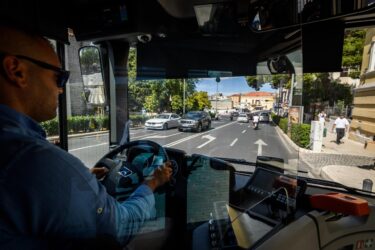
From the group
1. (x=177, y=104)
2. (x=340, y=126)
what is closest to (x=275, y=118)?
(x=177, y=104)

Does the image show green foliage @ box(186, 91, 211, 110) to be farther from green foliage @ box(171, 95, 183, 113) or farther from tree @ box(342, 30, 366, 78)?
Answer: tree @ box(342, 30, 366, 78)

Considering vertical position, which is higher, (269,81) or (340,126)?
(269,81)

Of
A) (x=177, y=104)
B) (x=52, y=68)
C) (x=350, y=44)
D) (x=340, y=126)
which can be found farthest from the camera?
(x=340, y=126)

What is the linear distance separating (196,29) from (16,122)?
115cm

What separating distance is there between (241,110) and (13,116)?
954 mm

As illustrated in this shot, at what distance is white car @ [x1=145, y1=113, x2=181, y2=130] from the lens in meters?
1.62

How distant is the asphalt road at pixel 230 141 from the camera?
52.5 inches

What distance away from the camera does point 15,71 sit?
0.88 m

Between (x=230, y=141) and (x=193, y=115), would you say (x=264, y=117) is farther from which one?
(x=193, y=115)

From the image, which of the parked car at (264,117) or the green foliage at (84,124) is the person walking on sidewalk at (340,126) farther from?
the parked car at (264,117)

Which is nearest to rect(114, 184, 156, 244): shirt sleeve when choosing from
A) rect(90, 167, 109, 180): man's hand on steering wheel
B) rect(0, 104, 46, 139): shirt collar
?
rect(0, 104, 46, 139): shirt collar

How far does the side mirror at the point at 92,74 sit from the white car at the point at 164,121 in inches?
21.7

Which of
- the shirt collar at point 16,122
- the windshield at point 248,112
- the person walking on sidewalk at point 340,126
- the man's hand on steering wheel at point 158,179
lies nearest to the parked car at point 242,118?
the windshield at point 248,112

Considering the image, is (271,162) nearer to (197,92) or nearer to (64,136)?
(197,92)
